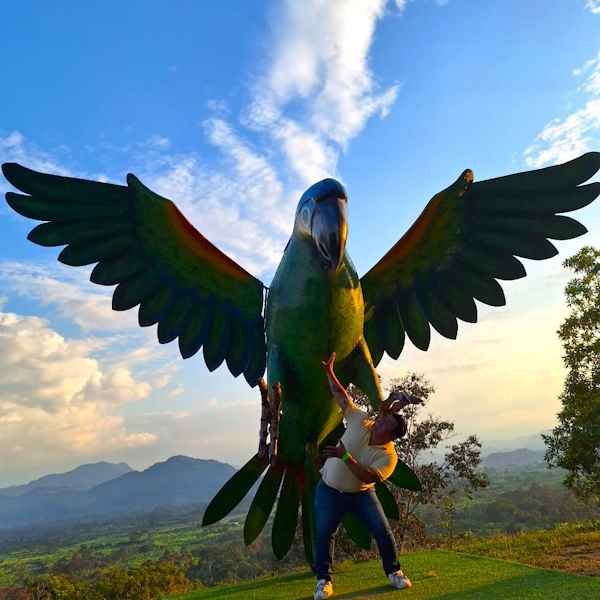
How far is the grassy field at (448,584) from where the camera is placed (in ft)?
10.5

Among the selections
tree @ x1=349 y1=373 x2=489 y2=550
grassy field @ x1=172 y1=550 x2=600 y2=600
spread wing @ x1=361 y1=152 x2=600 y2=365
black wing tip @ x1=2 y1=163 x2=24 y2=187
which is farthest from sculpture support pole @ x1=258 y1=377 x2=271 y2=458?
tree @ x1=349 y1=373 x2=489 y2=550

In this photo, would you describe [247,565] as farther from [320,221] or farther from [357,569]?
[320,221]

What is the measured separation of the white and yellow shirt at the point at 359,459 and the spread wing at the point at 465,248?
1.44 metres

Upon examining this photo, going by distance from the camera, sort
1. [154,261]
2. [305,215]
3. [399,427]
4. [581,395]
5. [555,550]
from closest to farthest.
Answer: [399,427]
[305,215]
[154,261]
[555,550]
[581,395]

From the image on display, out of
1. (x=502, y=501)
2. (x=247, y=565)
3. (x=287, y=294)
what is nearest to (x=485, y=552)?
(x=287, y=294)

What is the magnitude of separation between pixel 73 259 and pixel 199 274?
3.22 ft

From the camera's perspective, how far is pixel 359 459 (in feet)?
10.3

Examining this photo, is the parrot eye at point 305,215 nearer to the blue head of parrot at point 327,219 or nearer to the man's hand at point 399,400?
the blue head of parrot at point 327,219

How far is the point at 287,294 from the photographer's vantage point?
3594mm

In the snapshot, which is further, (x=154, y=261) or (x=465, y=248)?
(x=465, y=248)

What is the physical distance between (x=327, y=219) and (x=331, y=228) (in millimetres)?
70

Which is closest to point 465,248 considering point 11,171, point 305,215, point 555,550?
point 305,215

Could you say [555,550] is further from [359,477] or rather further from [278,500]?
[359,477]

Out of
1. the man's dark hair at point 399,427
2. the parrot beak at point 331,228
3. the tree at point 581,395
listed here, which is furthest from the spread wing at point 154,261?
the tree at point 581,395
